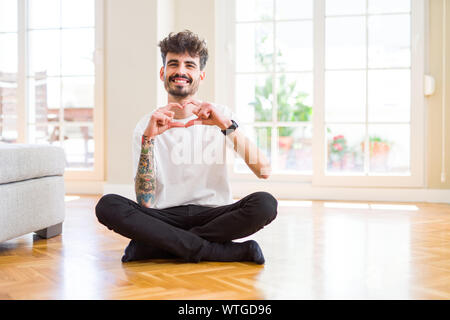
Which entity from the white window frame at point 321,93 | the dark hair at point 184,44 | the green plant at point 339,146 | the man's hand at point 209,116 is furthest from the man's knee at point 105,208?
the green plant at point 339,146

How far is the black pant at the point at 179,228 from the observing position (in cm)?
198

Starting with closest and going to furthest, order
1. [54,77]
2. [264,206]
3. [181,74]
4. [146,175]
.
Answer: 1. [264,206]
2. [146,175]
3. [181,74]
4. [54,77]

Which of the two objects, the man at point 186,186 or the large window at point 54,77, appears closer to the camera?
the man at point 186,186

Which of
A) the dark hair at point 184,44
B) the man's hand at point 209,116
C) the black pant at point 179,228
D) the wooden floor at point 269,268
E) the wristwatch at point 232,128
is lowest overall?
the wooden floor at point 269,268

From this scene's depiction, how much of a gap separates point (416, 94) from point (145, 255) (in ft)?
10.6

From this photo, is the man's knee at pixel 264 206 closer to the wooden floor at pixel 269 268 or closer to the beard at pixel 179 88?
the wooden floor at pixel 269 268

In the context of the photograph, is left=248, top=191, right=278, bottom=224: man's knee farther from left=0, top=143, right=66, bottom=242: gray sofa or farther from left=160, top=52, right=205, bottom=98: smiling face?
left=0, top=143, right=66, bottom=242: gray sofa

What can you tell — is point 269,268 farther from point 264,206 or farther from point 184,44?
point 184,44

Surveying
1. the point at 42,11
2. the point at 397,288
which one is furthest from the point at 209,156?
the point at 42,11

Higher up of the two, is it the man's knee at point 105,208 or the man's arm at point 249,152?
the man's arm at point 249,152

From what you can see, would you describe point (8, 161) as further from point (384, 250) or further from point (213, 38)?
point (213, 38)

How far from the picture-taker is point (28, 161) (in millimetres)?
2393

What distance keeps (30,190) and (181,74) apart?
0.92 metres

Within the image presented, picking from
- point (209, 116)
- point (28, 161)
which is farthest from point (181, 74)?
point (28, 161)
